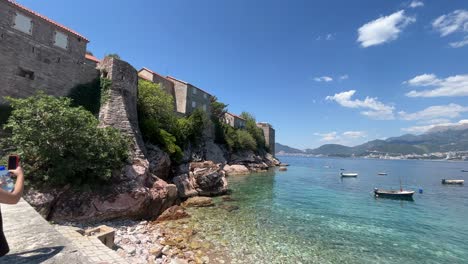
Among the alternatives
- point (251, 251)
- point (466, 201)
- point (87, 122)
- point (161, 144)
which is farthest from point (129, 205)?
point (466, 201)

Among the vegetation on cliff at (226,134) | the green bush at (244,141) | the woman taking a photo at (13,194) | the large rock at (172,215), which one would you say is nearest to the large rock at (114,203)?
the large rock at (172,215)

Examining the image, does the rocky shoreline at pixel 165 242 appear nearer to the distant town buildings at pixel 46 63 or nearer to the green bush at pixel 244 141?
the distant town buildings at pixel 46 63

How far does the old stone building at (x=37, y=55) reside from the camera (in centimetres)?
1975

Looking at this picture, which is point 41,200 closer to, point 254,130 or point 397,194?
point 397,194

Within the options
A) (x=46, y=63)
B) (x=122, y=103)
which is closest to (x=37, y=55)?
(x=46, y=63)

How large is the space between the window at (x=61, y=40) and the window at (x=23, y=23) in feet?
6.60

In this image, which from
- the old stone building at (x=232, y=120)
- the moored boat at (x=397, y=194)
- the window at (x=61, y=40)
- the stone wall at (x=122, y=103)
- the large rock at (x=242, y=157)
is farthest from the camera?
the old stone building at (x=232, y=120)

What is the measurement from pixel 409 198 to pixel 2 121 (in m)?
44.9

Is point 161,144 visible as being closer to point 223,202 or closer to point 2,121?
point 223,202

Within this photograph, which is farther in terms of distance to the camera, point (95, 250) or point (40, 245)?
point (95, 250)

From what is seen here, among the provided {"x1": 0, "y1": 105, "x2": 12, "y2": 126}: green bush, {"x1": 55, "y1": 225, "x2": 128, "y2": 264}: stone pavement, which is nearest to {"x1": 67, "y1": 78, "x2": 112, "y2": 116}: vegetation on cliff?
{"x1": 0, "y1": 105, "x2": 12, "y2": 126}: green bush

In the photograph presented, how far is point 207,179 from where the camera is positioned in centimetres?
2784

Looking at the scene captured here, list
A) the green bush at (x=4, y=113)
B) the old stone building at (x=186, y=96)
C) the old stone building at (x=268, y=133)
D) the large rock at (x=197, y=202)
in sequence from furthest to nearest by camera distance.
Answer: the old stone building at (x=268, y=133) < the old stone building at (x=186, y=96) < the large rock at (x=197, y=202) < the green bush at (x=4, y=113)

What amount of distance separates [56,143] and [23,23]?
13.2m
